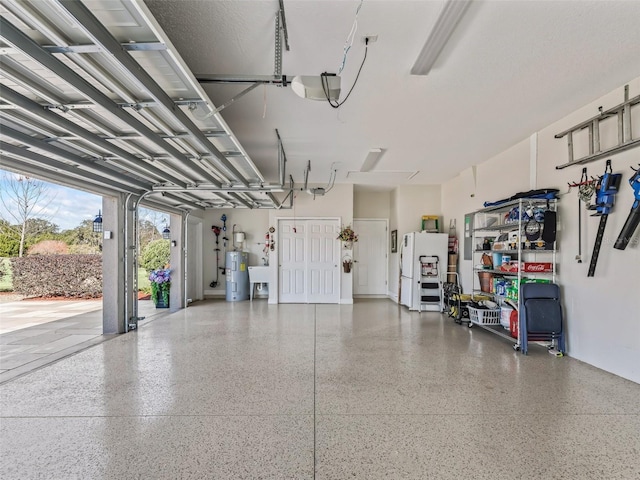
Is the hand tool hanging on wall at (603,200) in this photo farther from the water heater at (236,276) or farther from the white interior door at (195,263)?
the white interior door at (195,263)

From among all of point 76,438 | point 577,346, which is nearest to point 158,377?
point 76,438

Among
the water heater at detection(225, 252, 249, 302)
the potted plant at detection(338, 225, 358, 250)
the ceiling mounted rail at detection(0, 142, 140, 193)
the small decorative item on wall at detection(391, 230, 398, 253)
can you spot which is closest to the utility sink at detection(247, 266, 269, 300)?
the water heater at detection(225, 252, 249, 302)

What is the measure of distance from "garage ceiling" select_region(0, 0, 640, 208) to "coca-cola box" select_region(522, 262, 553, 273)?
5.96ft

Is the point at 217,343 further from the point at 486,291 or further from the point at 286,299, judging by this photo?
the point at 486,291

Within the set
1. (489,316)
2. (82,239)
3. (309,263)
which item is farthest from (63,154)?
(82,239)

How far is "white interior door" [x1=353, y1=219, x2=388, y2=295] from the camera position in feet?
29.0

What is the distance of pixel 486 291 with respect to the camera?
5547mm

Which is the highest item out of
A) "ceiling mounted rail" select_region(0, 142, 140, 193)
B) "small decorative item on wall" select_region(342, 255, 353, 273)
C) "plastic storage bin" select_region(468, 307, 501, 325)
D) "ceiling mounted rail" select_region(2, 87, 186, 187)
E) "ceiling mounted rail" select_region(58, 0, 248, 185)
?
"ceiling mounted rail" select_region(58, 0, 248, 185)

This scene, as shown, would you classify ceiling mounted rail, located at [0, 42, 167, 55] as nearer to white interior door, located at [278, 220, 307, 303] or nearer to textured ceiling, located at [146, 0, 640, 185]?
textured ceiling, located at [146, 0, 640, 185]

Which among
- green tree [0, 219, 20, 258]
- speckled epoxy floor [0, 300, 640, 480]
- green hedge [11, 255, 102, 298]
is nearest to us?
speckled epoxy floor [0, 300, 640, 480]

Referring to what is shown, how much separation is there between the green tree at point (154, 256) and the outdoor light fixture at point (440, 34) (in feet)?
29.1

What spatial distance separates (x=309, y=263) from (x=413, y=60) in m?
5.56

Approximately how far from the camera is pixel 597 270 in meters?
3.57

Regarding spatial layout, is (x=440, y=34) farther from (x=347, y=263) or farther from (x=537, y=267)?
(x=347, y=263)
